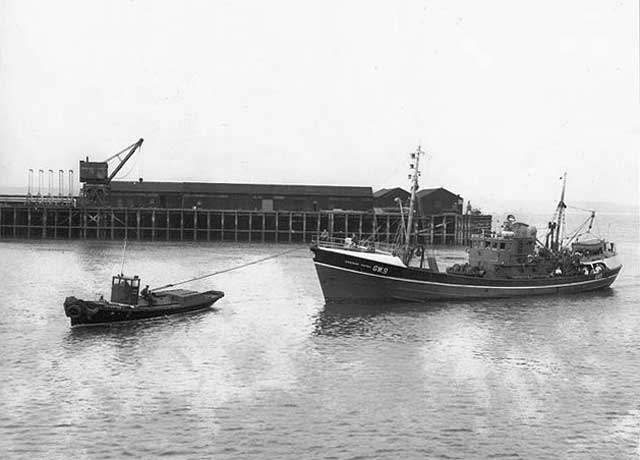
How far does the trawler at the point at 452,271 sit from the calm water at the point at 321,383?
2.07 metres

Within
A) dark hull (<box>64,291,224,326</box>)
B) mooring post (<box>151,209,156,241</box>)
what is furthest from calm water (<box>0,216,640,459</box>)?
mooring post (<box>151,209,156,241</box>)

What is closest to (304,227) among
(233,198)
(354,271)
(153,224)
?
(233,198)

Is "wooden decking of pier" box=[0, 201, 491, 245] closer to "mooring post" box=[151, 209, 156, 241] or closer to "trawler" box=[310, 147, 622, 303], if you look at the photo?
"mooring post" box=[151, 209, 156, 241]

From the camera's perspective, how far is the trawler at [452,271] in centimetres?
4388

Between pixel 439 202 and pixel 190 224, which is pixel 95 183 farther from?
pixel 439 202

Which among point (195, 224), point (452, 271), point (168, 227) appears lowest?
point (452, 271)

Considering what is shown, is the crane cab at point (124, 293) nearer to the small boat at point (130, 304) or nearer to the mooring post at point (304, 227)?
the small boat at point (130, 304)

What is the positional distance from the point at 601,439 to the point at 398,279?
931 inches

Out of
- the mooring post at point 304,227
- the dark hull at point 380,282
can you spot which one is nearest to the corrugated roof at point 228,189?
the mooring post at point 304,227

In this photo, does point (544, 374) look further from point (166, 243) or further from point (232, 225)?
point (232, 225)

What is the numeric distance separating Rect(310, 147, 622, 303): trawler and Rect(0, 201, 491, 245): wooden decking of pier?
34.5 metres

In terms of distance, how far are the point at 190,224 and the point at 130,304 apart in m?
59.3

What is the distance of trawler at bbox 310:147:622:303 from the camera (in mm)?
43875

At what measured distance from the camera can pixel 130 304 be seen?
36.0m
